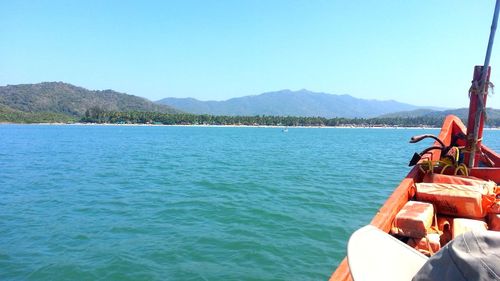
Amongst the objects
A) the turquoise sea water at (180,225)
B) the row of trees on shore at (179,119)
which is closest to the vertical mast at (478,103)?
the turquoise sea water at (180,225)

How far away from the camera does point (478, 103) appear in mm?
6398

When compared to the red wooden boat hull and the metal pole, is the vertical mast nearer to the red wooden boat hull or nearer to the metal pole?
the metal pole

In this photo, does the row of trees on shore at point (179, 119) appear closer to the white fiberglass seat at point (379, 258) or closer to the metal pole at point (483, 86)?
the metal pole at point (483, 86)

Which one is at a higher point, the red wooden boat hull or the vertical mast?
the vertical mast

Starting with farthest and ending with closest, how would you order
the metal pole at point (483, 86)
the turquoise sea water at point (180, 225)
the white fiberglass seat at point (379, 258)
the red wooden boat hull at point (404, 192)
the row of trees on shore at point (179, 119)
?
the row of trees on shore at point (179, 119)
the turquoise sea water at point (180, 225)
the metal pole at point (483, 86)
the red wooden boat hull at point (404, 192)
the white fiberglass seat at point (379, 258)

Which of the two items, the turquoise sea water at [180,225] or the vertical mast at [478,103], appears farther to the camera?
the turquoise sea water at [180,225]

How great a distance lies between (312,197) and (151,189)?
7717mm

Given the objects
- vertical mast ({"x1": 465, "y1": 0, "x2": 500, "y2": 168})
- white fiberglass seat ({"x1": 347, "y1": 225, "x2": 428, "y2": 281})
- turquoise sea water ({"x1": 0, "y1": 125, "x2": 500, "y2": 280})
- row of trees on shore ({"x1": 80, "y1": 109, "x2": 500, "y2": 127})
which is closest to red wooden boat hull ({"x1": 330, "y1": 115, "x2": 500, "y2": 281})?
vertical mast ({"x1": 465, "y1": 0, "x2": 500, "y2": 168})

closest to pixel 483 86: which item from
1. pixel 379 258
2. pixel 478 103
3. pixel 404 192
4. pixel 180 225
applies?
pixel 478 103

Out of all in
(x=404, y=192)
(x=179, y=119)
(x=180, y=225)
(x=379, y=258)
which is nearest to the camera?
(x=379, y=258)

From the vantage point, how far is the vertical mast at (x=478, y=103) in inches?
247

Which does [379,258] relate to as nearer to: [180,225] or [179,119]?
[180,225]

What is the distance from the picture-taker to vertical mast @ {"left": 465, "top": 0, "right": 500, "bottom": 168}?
6.27m

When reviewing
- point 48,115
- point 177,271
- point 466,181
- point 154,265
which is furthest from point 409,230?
point 48,115
